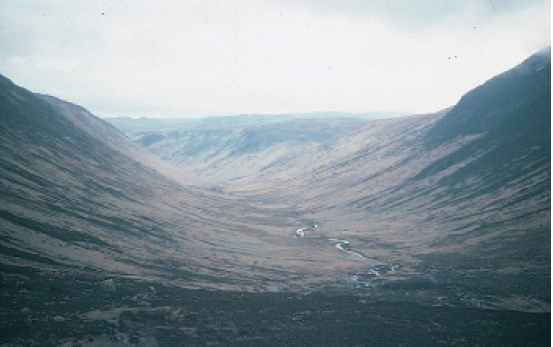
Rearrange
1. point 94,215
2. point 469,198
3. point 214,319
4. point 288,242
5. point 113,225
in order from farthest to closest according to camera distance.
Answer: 1. point 469,198
2. point 288,242
3. point 94,215
4. point 113,225
5. point 214,319

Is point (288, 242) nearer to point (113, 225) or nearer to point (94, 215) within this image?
point (113, 225)

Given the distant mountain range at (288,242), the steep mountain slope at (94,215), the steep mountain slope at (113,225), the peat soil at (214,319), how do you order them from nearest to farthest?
the peat soil at (214,319) < the distant mountain range at (288,242) < the steep mountain slope at (94,215) < the steep mountain slope at (113,225)

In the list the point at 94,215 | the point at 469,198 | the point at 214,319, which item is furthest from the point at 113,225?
the point at 469,198

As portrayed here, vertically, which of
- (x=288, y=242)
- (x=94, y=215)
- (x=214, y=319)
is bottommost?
(x=288, y=242)

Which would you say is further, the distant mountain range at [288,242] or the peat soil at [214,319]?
the distant mountain range at [288,242]

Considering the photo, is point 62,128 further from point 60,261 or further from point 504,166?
point 504,166

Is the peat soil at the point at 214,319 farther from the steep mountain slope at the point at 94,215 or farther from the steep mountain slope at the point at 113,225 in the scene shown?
the steep mountain slope at the point at 94,215

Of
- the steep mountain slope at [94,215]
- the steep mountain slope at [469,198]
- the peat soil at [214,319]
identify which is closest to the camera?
the peat soil at [214,319]

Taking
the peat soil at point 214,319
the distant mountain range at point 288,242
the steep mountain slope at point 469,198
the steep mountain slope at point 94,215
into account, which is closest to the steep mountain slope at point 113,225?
the steep mountain slope at point 94,215

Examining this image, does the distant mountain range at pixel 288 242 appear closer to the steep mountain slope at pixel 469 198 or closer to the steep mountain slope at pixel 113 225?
the steep mountain slope at pixel 113 225
